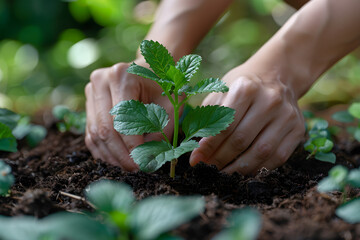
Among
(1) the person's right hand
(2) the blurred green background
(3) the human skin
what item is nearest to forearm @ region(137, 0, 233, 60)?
(3) the human skin

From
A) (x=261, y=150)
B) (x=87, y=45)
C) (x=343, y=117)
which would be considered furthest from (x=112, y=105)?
(x=87, y=45)

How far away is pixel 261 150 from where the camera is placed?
45.4 inches

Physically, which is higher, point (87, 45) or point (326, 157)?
point (87, 45)

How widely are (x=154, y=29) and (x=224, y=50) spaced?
1.97 metres

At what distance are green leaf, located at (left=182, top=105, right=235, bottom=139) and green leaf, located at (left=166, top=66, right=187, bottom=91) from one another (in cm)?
9

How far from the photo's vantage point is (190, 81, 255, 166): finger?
1127 millimetres

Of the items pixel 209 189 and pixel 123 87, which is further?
pixel 123 87

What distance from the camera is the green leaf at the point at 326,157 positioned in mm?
1223

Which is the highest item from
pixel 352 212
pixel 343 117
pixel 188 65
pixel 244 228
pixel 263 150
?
pixel 188 65

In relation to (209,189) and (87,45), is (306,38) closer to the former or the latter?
(209,189)

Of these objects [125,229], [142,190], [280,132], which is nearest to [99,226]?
[125,229]

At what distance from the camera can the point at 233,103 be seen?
114 cm

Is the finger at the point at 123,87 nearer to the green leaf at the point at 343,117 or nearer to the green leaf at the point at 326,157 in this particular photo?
the green leaf at the point at 326,157

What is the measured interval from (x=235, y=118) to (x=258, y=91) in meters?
0.12
